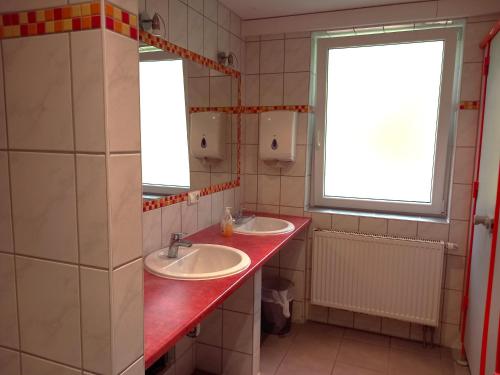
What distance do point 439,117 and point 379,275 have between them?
1134 mm

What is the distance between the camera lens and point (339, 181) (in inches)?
110

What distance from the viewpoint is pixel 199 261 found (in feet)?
6.23

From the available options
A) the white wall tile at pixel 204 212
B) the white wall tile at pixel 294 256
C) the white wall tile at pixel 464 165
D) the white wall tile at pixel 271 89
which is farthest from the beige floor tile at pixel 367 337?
the white wall tile at pixel 271 89

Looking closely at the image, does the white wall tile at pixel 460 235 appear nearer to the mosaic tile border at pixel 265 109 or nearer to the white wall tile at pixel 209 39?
the mosaic tile border at pixel 265 109

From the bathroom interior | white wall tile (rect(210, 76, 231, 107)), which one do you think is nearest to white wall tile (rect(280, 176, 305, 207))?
the bathroom interior

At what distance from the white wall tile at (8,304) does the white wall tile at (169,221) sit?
105cm

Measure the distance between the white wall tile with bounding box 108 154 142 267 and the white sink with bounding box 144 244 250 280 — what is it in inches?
31.1

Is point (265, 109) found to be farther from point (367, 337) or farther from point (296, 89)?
point (367, 337)

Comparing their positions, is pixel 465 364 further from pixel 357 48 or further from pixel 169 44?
pixel 169 44

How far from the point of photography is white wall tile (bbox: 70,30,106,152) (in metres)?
0.70

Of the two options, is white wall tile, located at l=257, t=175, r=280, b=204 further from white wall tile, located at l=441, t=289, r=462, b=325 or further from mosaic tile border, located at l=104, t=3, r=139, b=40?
mosaic tile border, located at l=104, t=3, r=139, b=40

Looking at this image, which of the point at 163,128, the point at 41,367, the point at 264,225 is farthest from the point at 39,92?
the point at 264,225

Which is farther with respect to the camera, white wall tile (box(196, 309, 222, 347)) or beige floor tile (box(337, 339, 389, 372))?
beige floor tile (box(337, 339, 389, 372))

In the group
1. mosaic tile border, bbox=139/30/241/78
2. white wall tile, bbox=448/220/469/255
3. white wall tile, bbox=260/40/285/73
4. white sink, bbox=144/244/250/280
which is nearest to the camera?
white sink, bbox=144/244/250/280
